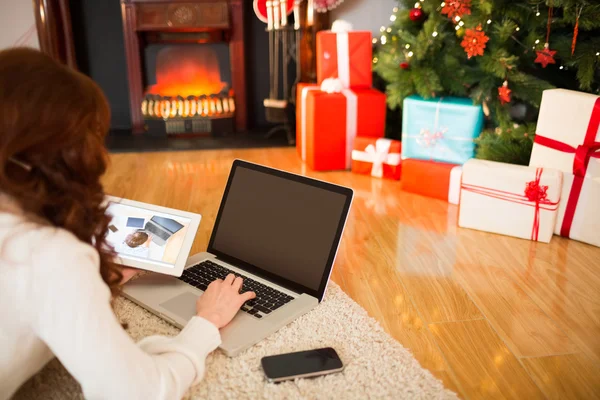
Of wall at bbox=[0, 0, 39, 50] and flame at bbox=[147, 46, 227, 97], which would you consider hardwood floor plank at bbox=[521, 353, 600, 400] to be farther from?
wall at bbox=[0, 0, 39, 50]

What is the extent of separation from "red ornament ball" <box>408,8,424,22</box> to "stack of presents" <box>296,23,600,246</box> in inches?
13.7

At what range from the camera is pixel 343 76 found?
3121 mm

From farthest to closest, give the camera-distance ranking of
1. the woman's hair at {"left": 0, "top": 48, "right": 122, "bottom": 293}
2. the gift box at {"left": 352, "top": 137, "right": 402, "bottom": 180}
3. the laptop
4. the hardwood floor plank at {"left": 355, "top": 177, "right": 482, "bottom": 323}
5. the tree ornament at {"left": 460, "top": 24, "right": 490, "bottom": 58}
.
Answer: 1. the gift box at {"left": 352, "top": 137, "right": 402, "bottom": 180}
2. the tree ornament at {"left": 460, "top": 24, "right": 490, "bottom": 58}
3. the hardwood floor plank at {"left": 355, "top": 177, "right": 482, "bottom": 323}
4. the laptop
5. the woman's hair at {"left": 0, "top": 48, "right": 122, "bottom": 293}

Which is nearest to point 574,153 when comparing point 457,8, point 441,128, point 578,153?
point 578,153

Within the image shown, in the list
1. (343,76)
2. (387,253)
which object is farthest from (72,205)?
(343,76)

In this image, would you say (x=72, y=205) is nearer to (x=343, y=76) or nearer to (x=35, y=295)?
(x=35, y=295)

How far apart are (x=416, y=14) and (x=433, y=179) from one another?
2.53ft

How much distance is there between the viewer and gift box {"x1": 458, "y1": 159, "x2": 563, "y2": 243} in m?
2.11

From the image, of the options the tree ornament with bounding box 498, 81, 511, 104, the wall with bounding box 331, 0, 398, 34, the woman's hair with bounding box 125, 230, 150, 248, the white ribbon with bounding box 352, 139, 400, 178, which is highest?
the wall with bounding box 331, 0, 398, 34

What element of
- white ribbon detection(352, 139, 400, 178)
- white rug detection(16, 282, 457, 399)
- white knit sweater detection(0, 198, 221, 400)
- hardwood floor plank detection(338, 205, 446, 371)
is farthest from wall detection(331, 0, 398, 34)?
white knit sweater detection(0, 198, 221, 400)

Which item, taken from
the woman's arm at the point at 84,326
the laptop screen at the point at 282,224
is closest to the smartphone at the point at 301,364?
the laptop screen at the point at 282,224

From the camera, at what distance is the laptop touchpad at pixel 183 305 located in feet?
4.91

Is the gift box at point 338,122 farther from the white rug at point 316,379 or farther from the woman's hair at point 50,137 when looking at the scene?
the woman's hair at point 50,137

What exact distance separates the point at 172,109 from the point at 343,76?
1.20 meters
